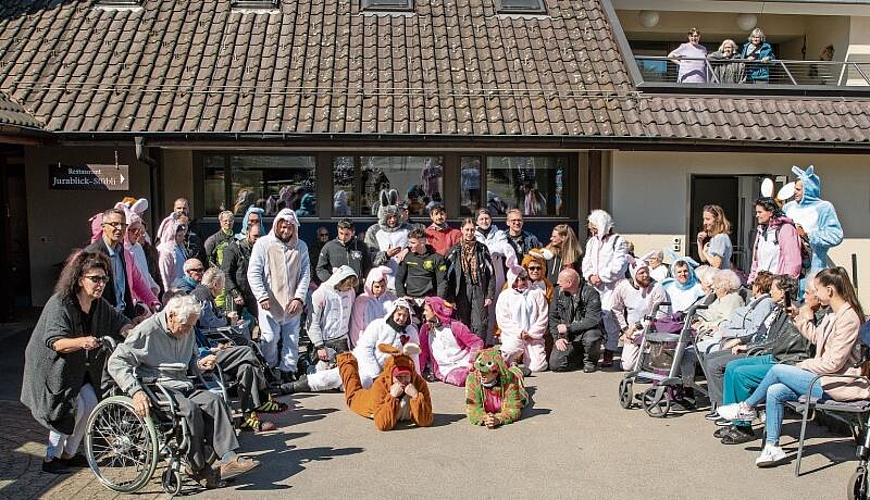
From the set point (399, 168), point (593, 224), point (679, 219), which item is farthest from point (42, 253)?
point (679, 219)

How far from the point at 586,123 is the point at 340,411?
5.90 m

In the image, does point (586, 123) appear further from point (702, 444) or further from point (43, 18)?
point (43, 18)

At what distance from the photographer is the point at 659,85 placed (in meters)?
11.8

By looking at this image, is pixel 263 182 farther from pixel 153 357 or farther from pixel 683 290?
pixel 153 357

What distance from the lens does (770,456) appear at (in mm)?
5738

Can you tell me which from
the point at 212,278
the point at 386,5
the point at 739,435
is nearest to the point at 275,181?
the point at 386,5

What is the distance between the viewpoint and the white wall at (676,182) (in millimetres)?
11562

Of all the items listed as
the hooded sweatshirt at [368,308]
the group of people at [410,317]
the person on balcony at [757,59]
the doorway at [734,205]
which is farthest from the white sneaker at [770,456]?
the person on balcony at [757,59]

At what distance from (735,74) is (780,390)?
8055 mm

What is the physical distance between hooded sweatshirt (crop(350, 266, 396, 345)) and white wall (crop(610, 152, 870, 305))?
4.45 m

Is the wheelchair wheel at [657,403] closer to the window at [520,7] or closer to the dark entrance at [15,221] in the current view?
the window at [520,7]

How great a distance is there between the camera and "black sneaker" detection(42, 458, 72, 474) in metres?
5.75

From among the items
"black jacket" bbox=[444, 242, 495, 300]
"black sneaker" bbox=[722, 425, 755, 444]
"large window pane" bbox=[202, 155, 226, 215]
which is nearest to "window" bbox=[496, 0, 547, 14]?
"large window pane" bbox=[202, 155, 226, 215]

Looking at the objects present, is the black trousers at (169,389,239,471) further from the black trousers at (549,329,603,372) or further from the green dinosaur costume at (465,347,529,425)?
the black trousers at (549,329,603,372)
